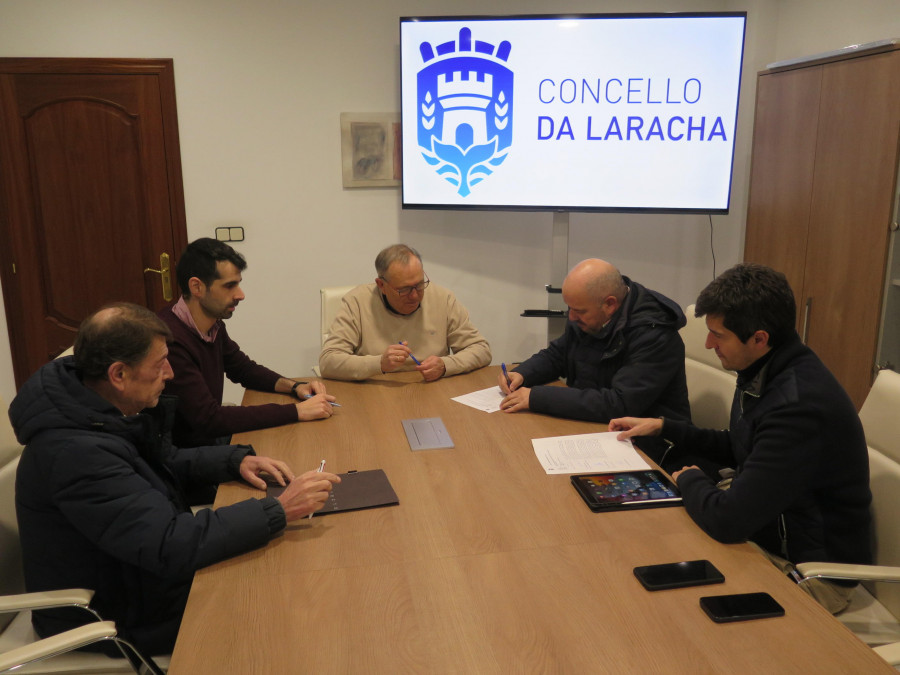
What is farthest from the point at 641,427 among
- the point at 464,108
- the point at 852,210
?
the point at 464,108

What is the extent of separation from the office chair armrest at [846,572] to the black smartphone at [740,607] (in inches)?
9.0

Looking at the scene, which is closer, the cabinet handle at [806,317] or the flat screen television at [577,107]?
the cabinet handle at [806,317]

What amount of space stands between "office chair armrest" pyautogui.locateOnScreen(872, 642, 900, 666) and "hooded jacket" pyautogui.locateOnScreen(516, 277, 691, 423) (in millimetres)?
1098

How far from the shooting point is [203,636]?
1.30 metres

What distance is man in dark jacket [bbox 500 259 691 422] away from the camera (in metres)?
2.42

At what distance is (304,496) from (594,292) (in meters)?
1.32

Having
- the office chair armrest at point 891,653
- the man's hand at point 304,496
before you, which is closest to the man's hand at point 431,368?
the man's hand at point 304,496

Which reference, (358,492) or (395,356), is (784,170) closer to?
(395,356)

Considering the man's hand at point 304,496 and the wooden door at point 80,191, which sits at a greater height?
the wooden door at point 80,191

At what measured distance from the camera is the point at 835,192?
10.8ft

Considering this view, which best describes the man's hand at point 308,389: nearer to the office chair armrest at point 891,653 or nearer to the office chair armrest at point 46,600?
the office chair armrest at point 46,600

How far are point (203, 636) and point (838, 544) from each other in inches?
58.1

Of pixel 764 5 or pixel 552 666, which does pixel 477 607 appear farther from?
pixel 764 5

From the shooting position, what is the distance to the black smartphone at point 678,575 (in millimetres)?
1426
